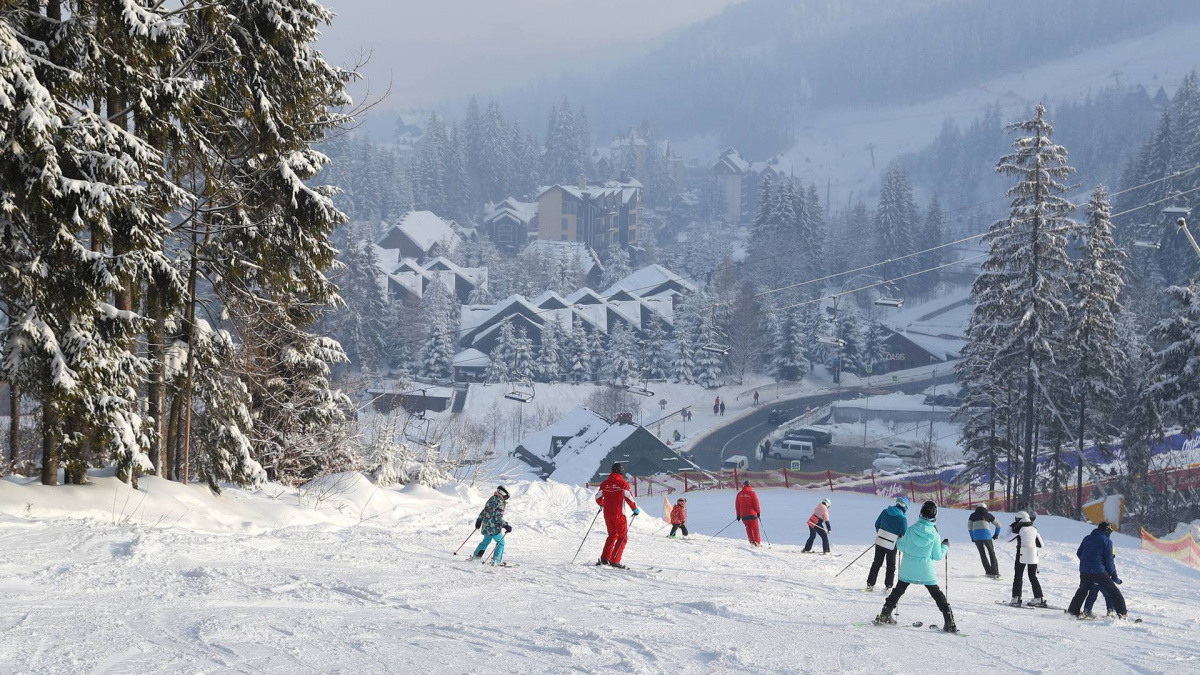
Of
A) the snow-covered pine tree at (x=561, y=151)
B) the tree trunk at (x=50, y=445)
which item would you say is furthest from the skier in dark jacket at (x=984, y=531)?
the snow-covered pine tree at (x=561, y=151)

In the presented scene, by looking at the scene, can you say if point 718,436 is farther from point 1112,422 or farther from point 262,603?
point 262,603

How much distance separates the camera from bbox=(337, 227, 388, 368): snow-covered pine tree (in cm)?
7412

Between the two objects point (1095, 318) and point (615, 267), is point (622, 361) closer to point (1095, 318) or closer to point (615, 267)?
point (615, 267)

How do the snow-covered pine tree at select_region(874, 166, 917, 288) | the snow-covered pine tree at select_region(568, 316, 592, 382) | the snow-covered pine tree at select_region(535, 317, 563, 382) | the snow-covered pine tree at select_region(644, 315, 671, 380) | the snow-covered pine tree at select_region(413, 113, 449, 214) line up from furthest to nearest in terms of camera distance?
the snow-covered pine tree at select_region(413, 113, 449, 214), the snow-covered pine tree at select_region(874, 166, 917, 288), the snow-covered pine tree at select_region(644, 315, 671, 380), the snow-covered pine tree at select_region(568, 316, 592, 382), the snow-covered pine tree at select_region(535, 317, 563, 382)

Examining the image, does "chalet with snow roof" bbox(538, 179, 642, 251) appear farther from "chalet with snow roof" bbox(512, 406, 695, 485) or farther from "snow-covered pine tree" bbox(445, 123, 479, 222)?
"chalet with snow roof" bbox(512, 406, 695, 485)

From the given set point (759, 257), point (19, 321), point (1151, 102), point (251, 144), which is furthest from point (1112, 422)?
point (1151, 102)

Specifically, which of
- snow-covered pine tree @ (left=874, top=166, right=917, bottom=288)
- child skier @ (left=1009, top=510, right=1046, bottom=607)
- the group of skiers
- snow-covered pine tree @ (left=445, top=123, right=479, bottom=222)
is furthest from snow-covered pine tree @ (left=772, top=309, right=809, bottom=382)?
snow-covered pine tree @ (left=445, top=123, right=479, bottom=222)

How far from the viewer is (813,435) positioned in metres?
61.8

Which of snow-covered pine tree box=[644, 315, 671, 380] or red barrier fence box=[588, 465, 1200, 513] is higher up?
snow-covered pine tree box=[644, 315, 671, 380]

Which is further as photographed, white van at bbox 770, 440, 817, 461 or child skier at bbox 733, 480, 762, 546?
white van at bbox 770, 440, 817, 461

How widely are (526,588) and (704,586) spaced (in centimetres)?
235

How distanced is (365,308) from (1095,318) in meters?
57.2

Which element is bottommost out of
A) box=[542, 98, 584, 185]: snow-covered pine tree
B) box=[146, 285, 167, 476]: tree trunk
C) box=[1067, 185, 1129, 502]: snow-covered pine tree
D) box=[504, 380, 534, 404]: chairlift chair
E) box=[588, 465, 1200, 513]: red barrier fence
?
box=[588, 465, 1200, 513]: red barrier fence

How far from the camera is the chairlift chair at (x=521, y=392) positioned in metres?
68.0
